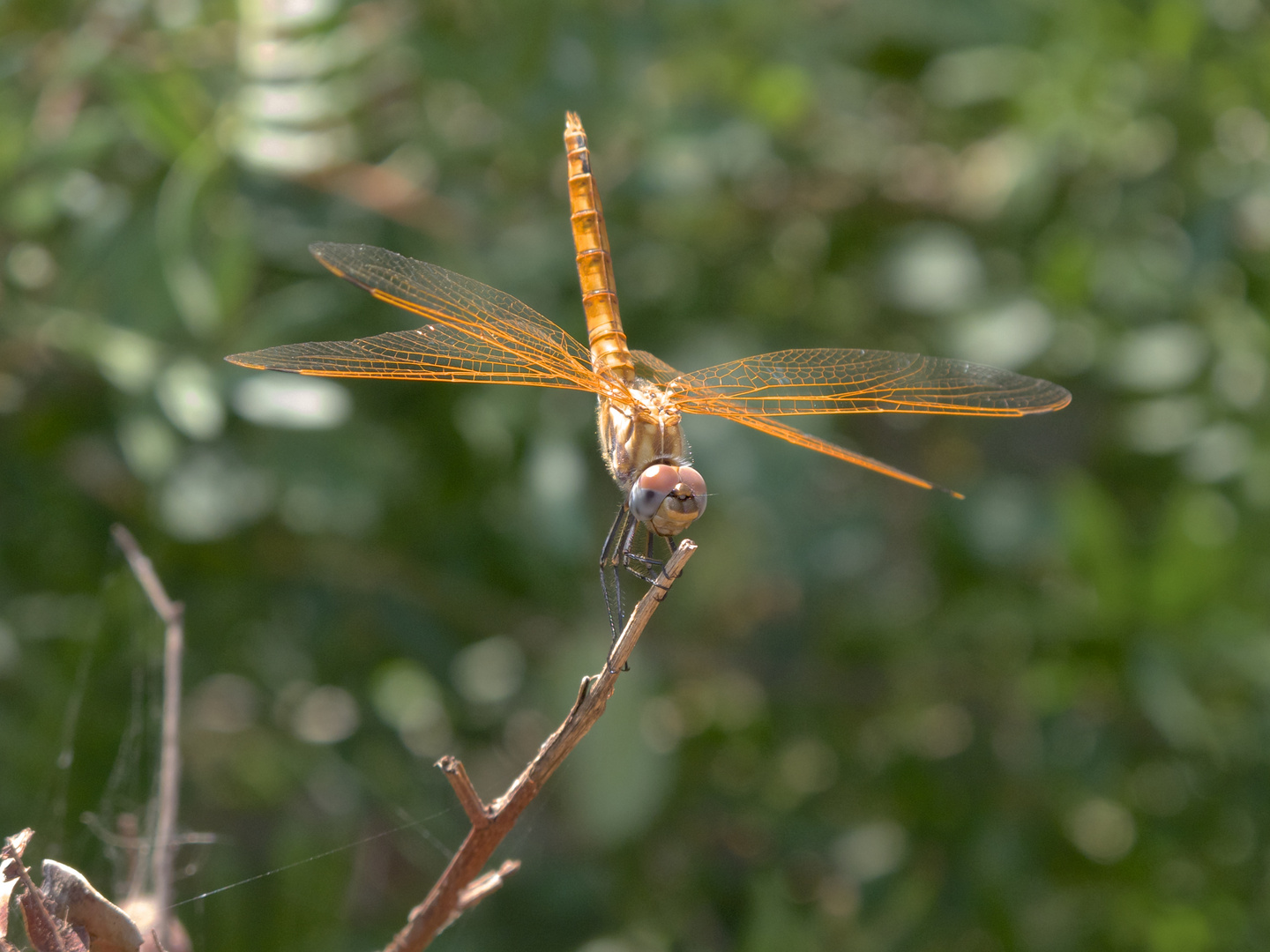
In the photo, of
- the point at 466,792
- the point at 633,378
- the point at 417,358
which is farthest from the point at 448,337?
the point at 466,792

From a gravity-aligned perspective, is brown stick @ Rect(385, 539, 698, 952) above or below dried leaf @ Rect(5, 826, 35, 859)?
below

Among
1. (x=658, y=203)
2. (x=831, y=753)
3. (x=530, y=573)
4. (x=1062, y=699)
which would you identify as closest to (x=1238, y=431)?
(x=1062, y=699)

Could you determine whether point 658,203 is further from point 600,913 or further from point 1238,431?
point 600,913

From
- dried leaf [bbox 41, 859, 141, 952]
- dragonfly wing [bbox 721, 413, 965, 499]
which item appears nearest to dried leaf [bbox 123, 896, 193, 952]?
dried leaf [bbox 41, 859, 141, 952]

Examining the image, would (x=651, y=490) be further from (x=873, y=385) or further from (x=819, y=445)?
(x=873, y=385)

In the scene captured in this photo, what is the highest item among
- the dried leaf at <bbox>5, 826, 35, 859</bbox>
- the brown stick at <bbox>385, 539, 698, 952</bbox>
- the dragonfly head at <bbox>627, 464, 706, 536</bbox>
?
the dragonfly head at <bbox>627, 464, 706, 536</bbox>

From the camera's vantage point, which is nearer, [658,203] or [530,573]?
[530,573]

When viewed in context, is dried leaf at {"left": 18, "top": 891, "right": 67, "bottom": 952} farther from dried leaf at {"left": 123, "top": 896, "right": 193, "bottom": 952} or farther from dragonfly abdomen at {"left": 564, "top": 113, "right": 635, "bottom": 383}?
dragonfly abdomen at {"left": 564, "top": 113, "right": 635, "bottom": 383}
